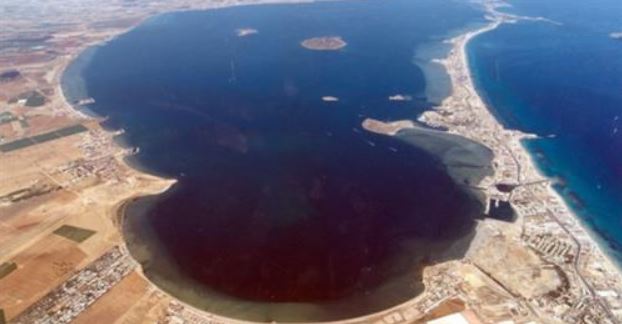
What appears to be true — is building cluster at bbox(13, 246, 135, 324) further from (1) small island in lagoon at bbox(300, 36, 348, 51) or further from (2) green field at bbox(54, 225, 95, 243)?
Result: (1) small island in lagoon at bbox(300, 36, 348, 51)

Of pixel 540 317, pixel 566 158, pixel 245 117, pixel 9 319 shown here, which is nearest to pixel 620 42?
pixel 566 158

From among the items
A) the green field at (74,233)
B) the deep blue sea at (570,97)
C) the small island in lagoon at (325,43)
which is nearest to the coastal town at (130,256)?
the green field at (74,233)

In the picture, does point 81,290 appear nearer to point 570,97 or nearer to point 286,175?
point 286,175

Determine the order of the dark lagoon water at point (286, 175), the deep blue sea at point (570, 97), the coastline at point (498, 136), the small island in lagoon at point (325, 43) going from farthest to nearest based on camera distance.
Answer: the small island in lagoon at point (325, 43) → the deep blue sea at point (570, 97) → the coastline at point (498, 136) → the dark lagoon water at point (286, 175)

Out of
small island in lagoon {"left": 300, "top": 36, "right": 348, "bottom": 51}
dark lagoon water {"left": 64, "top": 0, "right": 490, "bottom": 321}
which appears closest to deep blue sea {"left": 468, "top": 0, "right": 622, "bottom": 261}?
dark lagoon water {"left": 64, "top": 0, "right": 490, "bottom": 321}

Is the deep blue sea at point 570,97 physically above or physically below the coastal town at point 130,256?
above

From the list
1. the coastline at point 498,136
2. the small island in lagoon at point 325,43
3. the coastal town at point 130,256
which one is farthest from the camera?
the small island in lagoon at point 325,43

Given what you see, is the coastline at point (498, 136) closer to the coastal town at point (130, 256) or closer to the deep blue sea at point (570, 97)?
the coastal town at point (130, 256)
